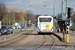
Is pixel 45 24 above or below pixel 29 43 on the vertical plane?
above

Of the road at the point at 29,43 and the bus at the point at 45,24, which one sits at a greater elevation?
the bus at the point at 45,24

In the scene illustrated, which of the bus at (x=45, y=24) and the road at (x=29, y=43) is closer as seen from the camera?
the road at (x=29, y=43)

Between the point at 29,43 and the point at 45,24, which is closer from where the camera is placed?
the point at 29,43

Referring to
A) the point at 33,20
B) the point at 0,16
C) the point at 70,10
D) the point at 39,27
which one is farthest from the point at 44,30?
the point at 33,20

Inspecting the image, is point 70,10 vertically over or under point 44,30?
over

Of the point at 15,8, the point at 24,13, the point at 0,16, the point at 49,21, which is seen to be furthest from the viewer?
the point at 24,13

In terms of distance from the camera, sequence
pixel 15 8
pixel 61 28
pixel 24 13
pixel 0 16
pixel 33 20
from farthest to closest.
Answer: pixel 33 20 → pixel 24 13 → pixel 15 8 → pixel 0 16 → pixel 61 28

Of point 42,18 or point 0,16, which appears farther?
point 0,16

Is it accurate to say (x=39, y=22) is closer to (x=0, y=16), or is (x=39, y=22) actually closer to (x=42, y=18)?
(x=42, y=18)

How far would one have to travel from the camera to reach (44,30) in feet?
95.6

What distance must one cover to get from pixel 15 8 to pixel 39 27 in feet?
203

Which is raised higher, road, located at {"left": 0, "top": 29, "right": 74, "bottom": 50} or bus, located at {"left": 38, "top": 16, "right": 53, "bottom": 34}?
bus, located at {"left": 38, "top": 16, "right": 53, "bottom": 34}

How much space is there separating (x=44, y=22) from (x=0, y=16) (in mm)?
41754

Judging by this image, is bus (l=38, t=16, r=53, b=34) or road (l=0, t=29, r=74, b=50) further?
bus (l=38, t=16, r=53, b=34)
